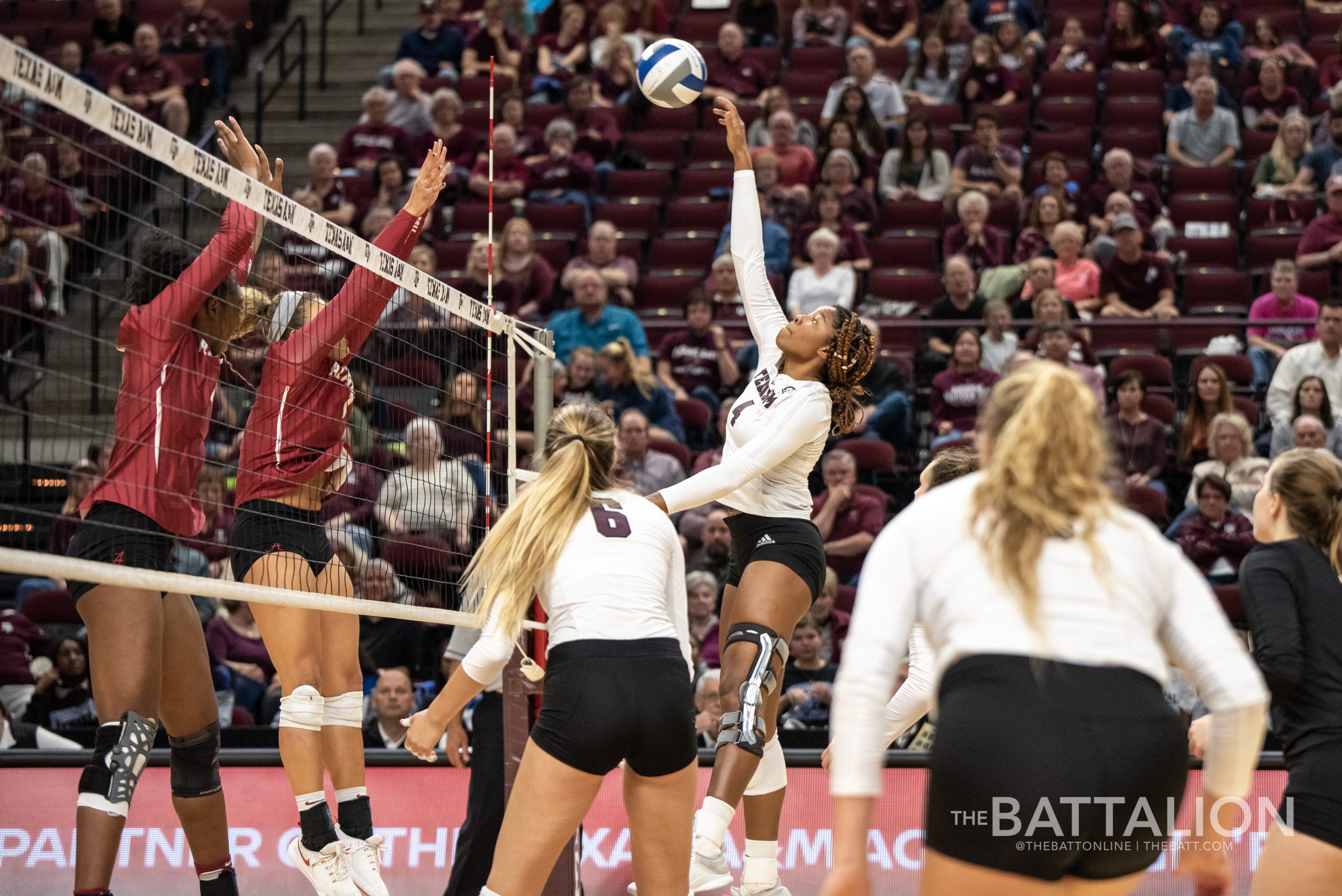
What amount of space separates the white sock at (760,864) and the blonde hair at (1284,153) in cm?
876

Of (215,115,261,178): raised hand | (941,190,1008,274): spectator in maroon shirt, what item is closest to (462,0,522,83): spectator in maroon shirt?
(941,190,1008,274): spectator in maroon shirt

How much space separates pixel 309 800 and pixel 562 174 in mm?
8610

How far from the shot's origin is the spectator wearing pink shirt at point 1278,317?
1030 cm

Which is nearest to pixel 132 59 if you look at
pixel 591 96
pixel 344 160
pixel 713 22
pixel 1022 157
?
→ pixel 344 160

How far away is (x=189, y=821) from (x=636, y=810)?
1.76 metres

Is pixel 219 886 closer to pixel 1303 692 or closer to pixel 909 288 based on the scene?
pixel 1303 692

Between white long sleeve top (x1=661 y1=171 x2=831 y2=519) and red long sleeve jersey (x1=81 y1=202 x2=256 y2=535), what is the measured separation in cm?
161

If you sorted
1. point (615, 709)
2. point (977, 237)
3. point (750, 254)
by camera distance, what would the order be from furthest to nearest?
point (977, 237), point (750, 254), point (615, 709)

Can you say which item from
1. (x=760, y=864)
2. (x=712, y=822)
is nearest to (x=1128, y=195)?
(x=760, y=864)

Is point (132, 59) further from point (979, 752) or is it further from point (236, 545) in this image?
point (979, 752)

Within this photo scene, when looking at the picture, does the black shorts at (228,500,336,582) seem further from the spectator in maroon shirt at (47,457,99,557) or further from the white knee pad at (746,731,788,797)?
the spectator in maroon shirt at (47,457,99,557)

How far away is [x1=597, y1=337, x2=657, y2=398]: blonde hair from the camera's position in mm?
9992

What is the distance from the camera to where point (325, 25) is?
606 inches

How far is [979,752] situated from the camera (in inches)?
109
